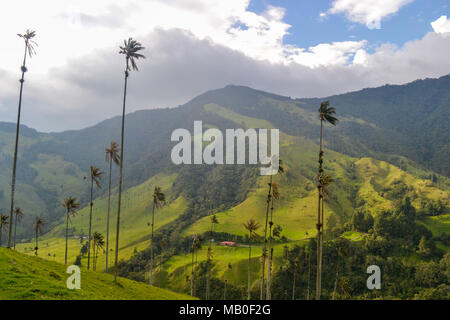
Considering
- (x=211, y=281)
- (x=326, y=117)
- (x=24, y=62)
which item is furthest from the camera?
(x=211, y=281)

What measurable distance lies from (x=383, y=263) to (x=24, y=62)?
604ft

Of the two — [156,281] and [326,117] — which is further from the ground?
[326,117]

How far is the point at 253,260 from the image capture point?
180 m

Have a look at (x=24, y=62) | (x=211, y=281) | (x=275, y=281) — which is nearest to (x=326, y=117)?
(x=24, y=62)
